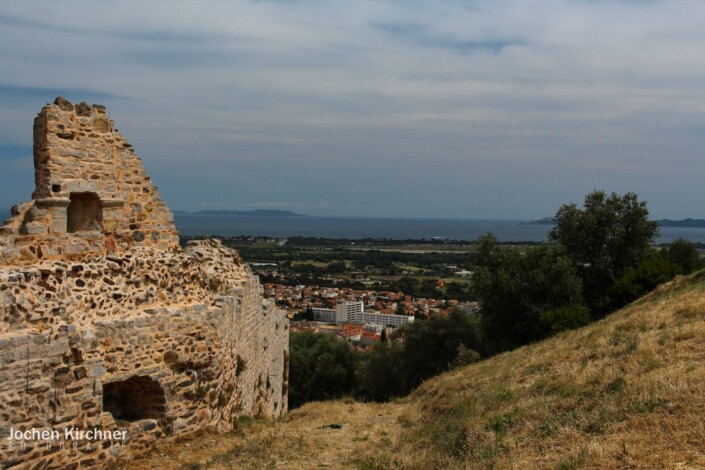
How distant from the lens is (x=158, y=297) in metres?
8.55

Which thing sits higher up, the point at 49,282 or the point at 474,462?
the point at 49,282

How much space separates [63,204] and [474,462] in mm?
6524

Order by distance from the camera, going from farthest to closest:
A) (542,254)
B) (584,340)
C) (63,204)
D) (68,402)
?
(542,254), (584,340), (63,204), (68,402)

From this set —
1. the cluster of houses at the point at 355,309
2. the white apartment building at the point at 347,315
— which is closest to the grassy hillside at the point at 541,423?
the cluster of houses at the point at 355,309

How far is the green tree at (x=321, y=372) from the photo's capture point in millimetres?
30625

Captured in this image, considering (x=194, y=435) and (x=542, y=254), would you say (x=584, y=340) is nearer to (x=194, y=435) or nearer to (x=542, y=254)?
(x=194, y=435)

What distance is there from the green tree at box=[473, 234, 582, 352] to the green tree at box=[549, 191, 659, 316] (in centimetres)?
257

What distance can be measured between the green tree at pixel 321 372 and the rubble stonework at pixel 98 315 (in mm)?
20723

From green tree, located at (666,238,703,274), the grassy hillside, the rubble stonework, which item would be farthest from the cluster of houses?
the rubble stonework

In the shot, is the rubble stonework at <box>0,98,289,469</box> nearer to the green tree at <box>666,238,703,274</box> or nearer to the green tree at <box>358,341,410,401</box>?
the green tree at <box>358,341,410,401</box>

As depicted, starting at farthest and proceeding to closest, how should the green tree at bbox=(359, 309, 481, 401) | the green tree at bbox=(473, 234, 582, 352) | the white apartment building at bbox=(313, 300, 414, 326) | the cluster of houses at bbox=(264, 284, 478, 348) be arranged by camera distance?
the white apartment building at bbox=(313, 300, 414, 326) < the cluster of houses at bbox=(264, 284, 478, 348) < the green tree at bbox=(359, 309, 481, 401) < the green tree at bbox=(473, 234, 582, 352)

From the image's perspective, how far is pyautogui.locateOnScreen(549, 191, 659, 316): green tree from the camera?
2912 cm

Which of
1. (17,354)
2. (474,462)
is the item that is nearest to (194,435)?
(17,354)

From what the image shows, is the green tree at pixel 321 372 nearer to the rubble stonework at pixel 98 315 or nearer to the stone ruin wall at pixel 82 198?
the rubble stonework at pixel 98 315
